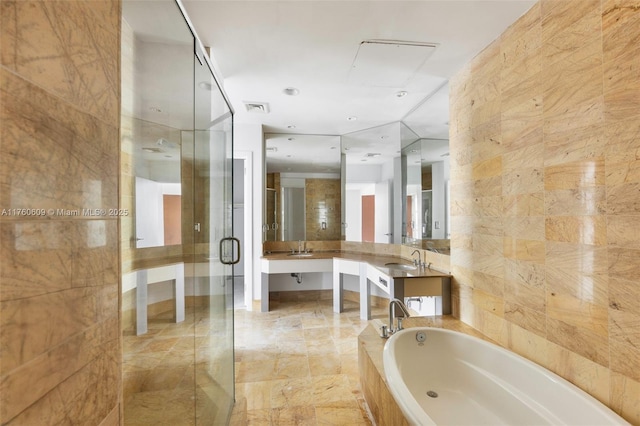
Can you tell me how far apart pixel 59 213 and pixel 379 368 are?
1689 millimetres

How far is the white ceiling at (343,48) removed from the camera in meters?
1.68

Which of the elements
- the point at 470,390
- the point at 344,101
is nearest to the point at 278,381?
the point at 470,390

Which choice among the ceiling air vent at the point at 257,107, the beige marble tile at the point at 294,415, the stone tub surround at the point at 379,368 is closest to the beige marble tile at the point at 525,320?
the stone tub surround at the point at 379,368

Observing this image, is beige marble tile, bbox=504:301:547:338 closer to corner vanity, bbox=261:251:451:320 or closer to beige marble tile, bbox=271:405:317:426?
corner vanity, bbox=261:251:451:320

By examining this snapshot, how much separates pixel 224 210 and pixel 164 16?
1.16 meters

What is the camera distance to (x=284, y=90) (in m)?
2.80

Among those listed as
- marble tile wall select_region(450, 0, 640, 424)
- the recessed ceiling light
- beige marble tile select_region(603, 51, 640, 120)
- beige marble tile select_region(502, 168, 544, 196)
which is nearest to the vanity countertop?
marble tile wall select_region(450, 0, 640, 424)

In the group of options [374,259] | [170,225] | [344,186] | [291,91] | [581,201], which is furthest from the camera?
[344,186]

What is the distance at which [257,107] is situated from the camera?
3.21m

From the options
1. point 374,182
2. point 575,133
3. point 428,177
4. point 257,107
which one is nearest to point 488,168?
point 575,133

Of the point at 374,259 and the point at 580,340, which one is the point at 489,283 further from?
the point at 374,259

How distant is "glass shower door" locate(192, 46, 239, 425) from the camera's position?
1.49 metres

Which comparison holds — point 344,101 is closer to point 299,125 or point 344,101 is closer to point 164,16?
point 299,125

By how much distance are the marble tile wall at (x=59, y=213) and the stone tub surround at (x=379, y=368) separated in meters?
1.27
